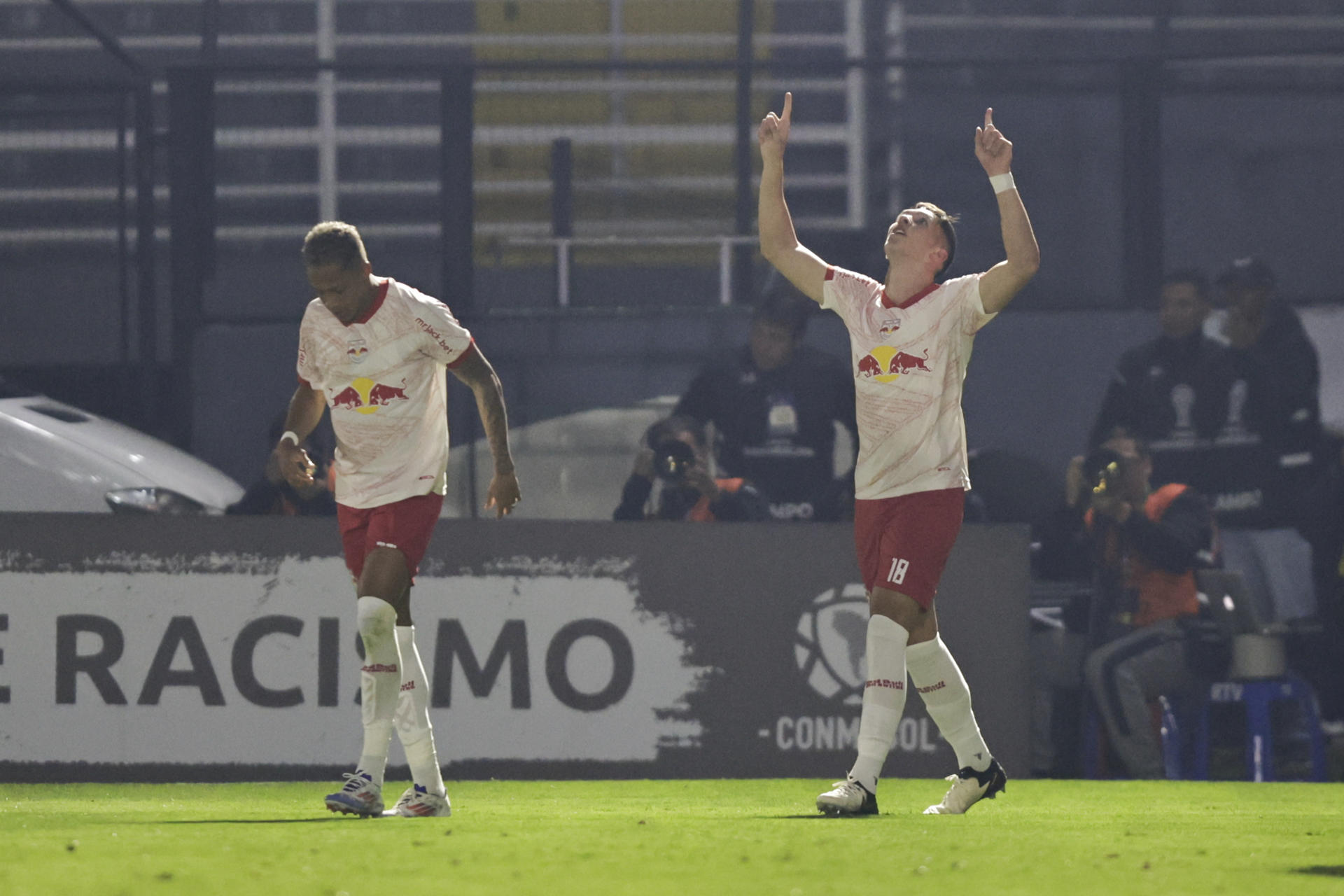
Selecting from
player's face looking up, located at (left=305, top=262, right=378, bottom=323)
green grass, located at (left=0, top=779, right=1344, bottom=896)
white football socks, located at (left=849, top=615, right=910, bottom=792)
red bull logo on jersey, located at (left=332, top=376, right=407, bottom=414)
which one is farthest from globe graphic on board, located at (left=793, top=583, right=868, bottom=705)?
player's face looking up, located at (left=305, top=262, right=378, bottom=323)

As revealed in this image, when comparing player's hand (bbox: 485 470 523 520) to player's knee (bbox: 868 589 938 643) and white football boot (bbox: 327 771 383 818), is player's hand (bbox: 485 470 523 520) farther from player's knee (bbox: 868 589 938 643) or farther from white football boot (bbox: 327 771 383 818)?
player's knee (bbox: 868 589 938 643)

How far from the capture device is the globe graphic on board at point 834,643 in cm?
842

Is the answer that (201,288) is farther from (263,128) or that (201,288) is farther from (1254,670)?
(1254,670)

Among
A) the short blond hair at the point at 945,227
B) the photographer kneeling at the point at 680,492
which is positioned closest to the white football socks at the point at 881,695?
the short blond hair at the point at 945,227

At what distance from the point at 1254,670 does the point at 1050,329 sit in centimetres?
255

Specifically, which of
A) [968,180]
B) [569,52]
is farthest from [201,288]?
[968,180]

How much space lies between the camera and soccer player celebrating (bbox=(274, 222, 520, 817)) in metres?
5.62

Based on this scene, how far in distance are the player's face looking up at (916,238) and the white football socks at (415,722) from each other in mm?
1901

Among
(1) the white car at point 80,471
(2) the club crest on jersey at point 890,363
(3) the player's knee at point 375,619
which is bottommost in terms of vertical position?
(3) the player's knee at point 375,619

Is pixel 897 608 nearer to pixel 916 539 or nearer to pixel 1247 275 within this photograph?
pixel 916 539

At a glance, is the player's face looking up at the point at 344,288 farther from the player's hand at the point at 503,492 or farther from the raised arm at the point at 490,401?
the player's hand at the point at 503,492

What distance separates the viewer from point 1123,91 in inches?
428

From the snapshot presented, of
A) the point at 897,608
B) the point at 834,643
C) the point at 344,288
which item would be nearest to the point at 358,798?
the point at 344,288

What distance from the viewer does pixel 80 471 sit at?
30.5 ft
